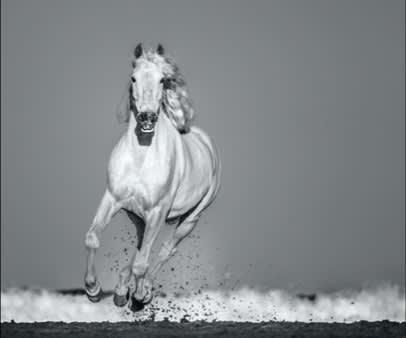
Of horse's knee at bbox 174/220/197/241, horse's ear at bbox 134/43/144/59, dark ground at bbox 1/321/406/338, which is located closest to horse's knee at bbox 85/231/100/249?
dark ground at bbox 1/321/406/338

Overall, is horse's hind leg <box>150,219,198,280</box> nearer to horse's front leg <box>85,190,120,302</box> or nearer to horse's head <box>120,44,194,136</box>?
horse's front leg <box>85,190,120,302</box>

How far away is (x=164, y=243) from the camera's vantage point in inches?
701

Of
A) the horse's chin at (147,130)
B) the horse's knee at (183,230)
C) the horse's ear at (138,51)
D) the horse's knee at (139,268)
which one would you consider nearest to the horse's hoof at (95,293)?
the horse's knee at (139,268)

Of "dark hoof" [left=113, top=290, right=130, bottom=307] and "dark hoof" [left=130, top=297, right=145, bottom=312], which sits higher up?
"dark hoof" [left=113, top=290, right=130, bottom=307]

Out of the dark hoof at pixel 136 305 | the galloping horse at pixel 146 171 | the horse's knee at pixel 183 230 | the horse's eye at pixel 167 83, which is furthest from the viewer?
the horse's knee at pixel 183 230

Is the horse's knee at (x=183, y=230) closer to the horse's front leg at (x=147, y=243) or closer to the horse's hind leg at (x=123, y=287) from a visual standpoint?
the horse's hind leg at (x=123, y=287)

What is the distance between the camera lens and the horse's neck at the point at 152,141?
1552 centimetres

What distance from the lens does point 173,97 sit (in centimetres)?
1700

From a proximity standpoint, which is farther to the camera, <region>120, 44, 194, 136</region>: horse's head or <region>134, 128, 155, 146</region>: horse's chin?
<region>134, 128, 155, 146</region>: horse's chin

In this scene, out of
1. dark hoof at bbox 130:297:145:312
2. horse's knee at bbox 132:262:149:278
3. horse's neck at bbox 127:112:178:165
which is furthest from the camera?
dark hoof at bbox 130:297:145:312

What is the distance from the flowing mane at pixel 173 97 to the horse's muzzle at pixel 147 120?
0.61 meters

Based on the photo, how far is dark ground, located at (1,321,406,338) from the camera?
595 inches

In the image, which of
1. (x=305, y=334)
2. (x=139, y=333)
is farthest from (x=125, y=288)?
(x=305, y=334)

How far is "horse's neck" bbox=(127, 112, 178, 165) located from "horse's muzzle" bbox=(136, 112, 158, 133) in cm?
45
